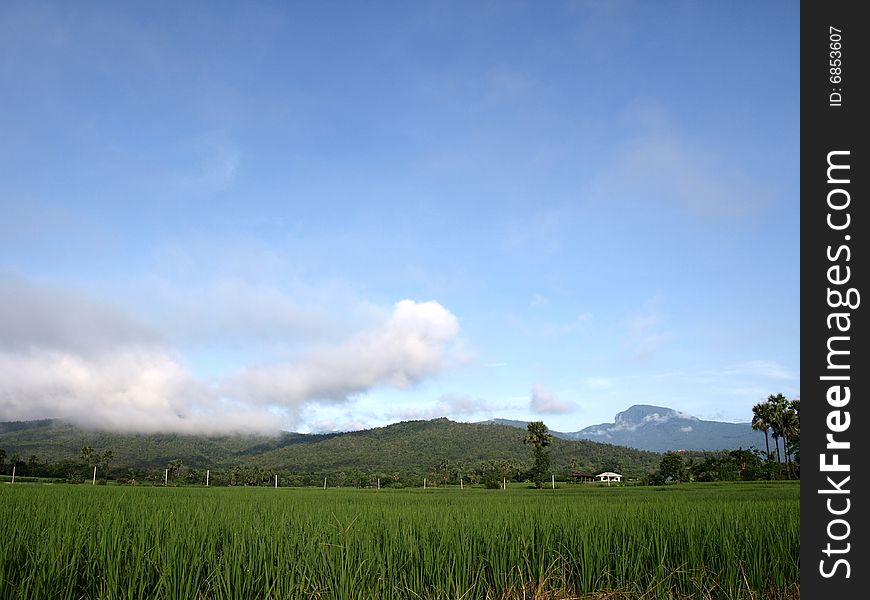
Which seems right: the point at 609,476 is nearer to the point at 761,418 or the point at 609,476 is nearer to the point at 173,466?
the point at 761,418

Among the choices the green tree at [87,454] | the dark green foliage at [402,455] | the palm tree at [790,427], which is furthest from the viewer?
the dark green foliage at [402,455]

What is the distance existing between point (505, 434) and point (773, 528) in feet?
418

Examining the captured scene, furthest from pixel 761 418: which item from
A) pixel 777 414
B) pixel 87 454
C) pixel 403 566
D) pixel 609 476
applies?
pixel 87 454

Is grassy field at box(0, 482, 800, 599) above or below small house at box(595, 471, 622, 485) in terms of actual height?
above

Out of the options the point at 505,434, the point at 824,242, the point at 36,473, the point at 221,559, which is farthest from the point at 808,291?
the point at 505,434

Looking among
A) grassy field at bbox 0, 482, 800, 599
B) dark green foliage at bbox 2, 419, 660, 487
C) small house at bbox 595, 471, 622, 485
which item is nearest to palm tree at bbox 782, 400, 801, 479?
small house at bbox 595, 471, 622, 485

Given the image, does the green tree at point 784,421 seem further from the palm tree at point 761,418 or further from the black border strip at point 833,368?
the black border strip at point 833,368

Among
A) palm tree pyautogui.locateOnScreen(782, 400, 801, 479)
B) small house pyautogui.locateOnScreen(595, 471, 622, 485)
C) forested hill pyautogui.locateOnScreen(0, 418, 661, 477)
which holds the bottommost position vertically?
forested hill pyautogui.locateOnScreen(0, 418, 661, 477)

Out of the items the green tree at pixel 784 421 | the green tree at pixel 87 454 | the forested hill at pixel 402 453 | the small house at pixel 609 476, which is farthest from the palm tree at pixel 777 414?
the green tree at pixel 87 454

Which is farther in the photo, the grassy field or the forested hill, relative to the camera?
the forested hill

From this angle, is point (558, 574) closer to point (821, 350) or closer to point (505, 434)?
point (821, 350)

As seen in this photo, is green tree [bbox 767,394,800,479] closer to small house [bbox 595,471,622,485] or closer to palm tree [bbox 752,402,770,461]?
Answer: palm tree [bbox 752,402,770,461]

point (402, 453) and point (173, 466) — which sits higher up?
point (173, 466)

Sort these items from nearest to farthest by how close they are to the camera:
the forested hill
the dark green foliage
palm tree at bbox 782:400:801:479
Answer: palm tree at bbox 782:400:801:479 → the dark green foliage → the forested hill
